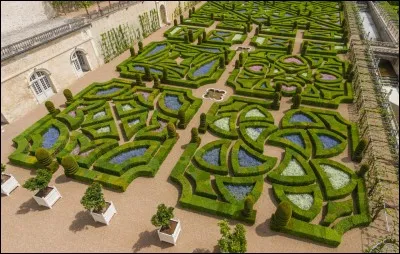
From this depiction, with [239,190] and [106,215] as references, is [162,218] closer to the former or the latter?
[106,215]

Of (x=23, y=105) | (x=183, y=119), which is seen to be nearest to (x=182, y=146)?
(x=183, y=119)

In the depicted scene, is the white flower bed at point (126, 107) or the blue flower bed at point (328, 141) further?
the white flower bed at point (126, 107)

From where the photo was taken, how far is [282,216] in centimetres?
1527

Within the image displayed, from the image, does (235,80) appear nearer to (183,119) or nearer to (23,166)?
(183,119)

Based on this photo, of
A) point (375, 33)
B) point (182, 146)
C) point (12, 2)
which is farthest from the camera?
point (375, 33)

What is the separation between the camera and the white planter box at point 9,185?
19069mm

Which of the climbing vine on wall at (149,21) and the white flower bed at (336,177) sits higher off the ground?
the climbing vine on wall at (149,21)

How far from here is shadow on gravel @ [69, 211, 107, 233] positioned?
17031 mm

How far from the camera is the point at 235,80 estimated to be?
3178 centimetres

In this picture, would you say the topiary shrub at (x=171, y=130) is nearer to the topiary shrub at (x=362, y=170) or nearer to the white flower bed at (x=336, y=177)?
the white flower bed at (x=336, y=177)

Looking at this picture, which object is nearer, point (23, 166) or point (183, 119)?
point (23, 166)

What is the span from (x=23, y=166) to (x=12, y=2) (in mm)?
25690

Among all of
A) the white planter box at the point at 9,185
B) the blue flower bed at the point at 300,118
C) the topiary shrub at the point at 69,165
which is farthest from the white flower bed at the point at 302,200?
the white planter box at the point at 9,185

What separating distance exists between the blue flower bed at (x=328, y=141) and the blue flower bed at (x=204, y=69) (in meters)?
16.4
